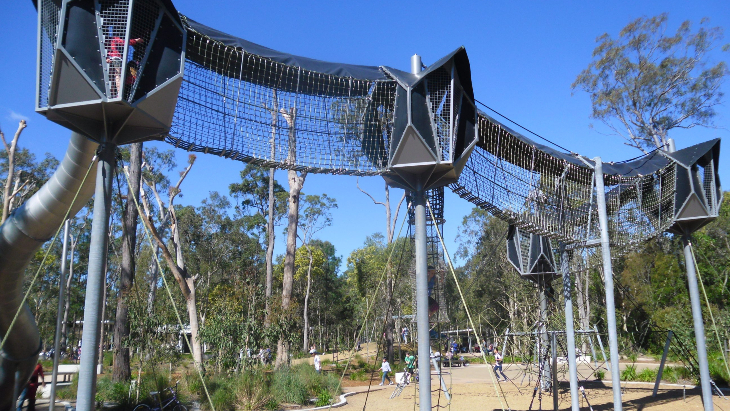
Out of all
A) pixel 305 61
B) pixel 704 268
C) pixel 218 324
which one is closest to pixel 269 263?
pixel 218 324

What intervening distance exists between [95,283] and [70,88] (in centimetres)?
183

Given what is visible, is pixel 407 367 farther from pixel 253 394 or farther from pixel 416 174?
pixel 416 174

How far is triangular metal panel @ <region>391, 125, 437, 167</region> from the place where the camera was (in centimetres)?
638

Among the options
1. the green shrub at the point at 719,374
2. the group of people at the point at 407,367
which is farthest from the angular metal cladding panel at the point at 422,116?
the green shrub at the point at 719,374

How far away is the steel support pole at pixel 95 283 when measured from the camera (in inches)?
183

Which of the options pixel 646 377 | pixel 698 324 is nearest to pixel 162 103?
pixel 698 324

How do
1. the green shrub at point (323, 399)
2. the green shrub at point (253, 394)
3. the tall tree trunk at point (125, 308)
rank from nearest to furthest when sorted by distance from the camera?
1. the green shrub at point (253, 394)
2. the green shrub at point (323, 399)
3. the tall tree trunk at point (125, 308)

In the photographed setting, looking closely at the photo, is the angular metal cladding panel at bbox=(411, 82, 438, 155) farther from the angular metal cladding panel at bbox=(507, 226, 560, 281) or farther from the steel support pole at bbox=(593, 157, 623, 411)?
the angular metal cladding panel at bbox=(507, 226, 560, 281)

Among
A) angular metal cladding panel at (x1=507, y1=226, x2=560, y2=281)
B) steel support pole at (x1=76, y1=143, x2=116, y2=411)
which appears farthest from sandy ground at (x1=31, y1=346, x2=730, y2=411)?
steel support pole at (x1=76, y1=143, x2=116, y2=411)

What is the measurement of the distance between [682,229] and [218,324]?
535 inches

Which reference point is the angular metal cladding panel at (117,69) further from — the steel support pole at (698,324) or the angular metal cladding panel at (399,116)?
the steel support pole at (698,324)

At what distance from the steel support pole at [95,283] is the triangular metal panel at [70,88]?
20.1 inches

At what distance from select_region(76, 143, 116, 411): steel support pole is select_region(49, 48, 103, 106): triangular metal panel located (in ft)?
1.67

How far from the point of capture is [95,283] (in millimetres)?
4836
